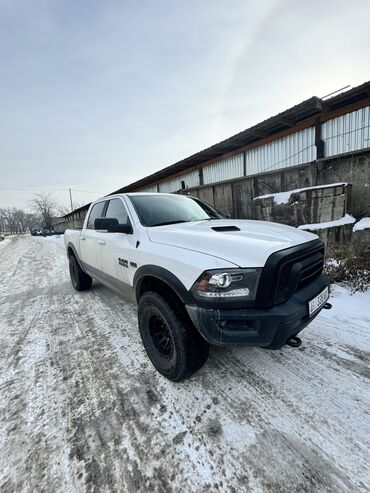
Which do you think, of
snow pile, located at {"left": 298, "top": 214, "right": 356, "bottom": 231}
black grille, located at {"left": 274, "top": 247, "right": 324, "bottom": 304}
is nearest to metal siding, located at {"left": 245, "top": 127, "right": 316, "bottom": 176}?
snow pile, located at {"left": 298, "top": 214, "right": 356, "bottom": 231}

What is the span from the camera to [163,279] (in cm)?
219

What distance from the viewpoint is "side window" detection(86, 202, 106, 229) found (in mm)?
4140

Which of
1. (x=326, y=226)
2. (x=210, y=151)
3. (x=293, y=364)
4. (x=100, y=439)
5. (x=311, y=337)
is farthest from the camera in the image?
(x=210, y=151)

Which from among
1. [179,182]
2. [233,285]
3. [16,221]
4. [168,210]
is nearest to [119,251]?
[168,210]

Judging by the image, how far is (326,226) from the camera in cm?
571

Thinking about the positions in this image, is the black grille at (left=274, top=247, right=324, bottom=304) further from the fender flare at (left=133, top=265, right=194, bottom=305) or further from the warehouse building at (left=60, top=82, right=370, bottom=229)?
the warehouse building at (left=60, top=82, right=370, bottom=229)

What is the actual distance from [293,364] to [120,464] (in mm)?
1792

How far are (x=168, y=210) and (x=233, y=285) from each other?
1697 millimetres

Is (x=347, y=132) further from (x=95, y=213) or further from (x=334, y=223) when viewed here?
(x=95, y=213)

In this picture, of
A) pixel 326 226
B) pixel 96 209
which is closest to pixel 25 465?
pixel 96 209

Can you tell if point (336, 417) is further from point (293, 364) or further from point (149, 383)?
point (149, 383)

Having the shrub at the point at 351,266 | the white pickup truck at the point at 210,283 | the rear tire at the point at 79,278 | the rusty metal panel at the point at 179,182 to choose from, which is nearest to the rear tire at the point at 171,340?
the white pickup truck at the point at 210,283

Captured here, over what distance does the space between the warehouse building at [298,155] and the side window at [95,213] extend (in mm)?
5749

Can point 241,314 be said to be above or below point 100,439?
above
